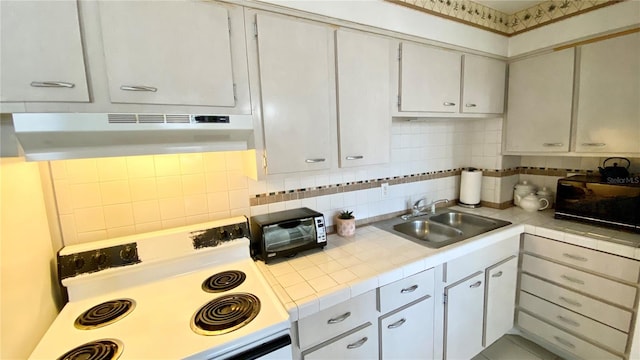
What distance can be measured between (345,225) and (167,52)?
1336 mm

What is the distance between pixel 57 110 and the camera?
94cm

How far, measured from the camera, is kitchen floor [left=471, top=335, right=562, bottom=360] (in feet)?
6.40

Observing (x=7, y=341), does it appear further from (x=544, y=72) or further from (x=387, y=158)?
(x=544, y=72)

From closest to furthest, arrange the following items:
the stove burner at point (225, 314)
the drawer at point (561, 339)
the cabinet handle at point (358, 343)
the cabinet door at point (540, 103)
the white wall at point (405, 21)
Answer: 1. the stove burner at point (225, 314)
2. the cabinet handle at point (358, 343)
3. the white wall at point (405, 21)
4. the drawer at point (561, 339)
5. the cabinet door at point (540, 103)

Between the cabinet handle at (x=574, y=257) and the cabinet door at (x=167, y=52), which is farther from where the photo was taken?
the cabinet handle at (x=574, y=257)

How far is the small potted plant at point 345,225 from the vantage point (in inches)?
70.9

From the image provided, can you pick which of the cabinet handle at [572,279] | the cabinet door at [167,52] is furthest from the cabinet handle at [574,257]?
the cabinet door at [167,52]

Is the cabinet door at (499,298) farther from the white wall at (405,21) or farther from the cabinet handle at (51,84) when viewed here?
the cabinet handle at (51,84)

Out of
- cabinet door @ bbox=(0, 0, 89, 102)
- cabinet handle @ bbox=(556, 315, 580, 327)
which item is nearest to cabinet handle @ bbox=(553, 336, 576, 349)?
cabinet handle @ bbox=(556, 315, 580, 327)

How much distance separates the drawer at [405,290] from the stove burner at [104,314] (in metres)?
1.11

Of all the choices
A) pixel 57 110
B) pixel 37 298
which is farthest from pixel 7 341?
pixel 57 110

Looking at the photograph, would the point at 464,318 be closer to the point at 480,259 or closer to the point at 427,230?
the point at 480,259

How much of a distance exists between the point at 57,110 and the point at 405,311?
1.73m

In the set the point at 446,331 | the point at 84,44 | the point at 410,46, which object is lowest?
the point at 446,331
